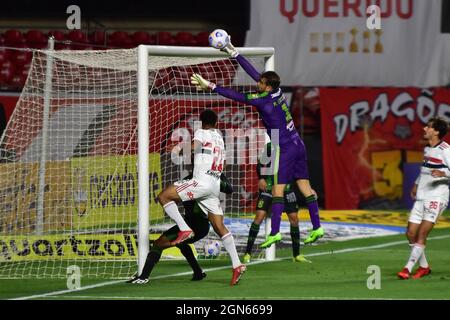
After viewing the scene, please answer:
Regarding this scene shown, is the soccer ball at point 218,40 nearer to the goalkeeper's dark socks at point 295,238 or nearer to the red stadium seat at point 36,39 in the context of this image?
the goalkeeper's dark socks at point 295,238

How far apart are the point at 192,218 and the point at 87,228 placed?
9.02 ft

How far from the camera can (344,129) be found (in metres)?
23.1

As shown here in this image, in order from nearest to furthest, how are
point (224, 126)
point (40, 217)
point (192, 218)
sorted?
point (192, 218)
point (40, 217)
point (224, 126)

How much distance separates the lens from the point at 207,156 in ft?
39.6

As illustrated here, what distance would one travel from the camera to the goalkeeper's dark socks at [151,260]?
1196cm

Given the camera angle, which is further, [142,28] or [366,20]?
[142,28]

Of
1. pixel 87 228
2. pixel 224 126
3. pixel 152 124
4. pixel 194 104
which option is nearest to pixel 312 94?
pixel 224 126

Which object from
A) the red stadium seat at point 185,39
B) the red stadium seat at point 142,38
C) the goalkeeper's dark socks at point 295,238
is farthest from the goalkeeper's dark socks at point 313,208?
the red stadium seat at point 142,38

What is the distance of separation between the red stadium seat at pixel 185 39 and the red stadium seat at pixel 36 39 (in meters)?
2.95

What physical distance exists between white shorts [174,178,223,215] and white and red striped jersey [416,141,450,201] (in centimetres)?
232

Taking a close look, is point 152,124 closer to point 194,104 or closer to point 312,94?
point 194,104

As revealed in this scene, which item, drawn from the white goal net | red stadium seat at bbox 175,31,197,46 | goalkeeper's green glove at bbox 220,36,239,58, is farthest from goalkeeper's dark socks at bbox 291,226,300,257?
red stadium seat at bbox 175,31,197,46

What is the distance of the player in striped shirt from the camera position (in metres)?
12.3

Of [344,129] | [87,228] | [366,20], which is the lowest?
[87,228]
